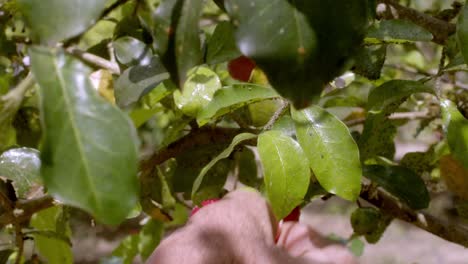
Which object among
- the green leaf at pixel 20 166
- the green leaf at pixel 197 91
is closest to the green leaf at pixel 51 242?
the green leaf at pixel 20 166

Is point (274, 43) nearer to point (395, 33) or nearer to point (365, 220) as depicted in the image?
point (395, 33)

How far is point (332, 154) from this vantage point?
35.0 inches

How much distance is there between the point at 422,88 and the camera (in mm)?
938

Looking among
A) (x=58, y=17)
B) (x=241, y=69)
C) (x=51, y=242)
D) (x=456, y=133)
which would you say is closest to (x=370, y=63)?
(x=456, y=133)

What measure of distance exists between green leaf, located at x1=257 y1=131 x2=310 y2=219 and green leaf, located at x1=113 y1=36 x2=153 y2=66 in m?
0.25

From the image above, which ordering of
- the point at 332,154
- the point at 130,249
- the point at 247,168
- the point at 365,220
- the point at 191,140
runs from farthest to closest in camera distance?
the point at 130,249, the point at 247,168, the point at 365,220, the point at 191,140, the point at 332,154

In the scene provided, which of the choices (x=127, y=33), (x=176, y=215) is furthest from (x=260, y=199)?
(x=176, y=215)

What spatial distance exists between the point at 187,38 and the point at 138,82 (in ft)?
0.91

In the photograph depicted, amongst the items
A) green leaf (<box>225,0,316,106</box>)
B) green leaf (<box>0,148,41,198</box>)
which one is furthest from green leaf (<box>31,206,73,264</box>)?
green leaf (<box>225,0,316,106</box>)

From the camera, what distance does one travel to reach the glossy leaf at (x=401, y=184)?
47.1 inches

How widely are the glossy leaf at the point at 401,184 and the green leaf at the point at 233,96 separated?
1.14 feet

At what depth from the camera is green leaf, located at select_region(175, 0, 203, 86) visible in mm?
646

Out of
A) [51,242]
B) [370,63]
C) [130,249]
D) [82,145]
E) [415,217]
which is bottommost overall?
[130,249]

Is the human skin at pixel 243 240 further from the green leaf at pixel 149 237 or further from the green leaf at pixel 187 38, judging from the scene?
the green leaf at pixel 149 237
